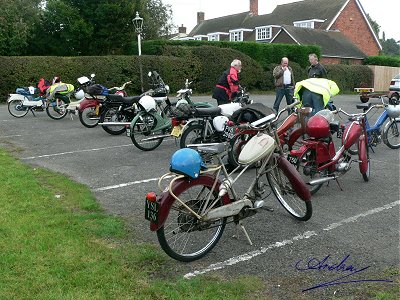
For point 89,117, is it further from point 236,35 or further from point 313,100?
point 236,35

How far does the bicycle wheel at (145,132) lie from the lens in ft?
29.5

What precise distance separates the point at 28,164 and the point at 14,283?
471 centimetres

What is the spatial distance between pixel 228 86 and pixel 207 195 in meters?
6.26

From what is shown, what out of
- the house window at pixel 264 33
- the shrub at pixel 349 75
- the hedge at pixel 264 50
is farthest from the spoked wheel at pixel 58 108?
the house window at pixel 264 33

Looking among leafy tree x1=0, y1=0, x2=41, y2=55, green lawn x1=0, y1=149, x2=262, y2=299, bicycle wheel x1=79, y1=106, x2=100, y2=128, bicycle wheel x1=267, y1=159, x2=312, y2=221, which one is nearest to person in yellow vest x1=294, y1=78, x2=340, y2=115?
bicycle wheel x1=267, y1=159, x2=312, y2=221

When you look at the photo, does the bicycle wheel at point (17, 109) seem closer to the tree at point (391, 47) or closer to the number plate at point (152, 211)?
the number plate at point (152, 211)

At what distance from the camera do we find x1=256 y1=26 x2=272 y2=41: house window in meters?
45.8

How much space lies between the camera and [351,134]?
6258 mm

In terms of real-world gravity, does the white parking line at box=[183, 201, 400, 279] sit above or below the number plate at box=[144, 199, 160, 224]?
below

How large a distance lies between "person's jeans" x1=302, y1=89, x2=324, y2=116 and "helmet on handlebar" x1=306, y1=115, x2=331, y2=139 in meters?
2.35

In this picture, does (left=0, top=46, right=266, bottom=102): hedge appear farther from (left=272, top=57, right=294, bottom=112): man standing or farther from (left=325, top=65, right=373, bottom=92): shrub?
(left=272, top=57, right=294, bottom=112): man standing

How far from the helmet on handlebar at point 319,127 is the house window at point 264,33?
41433 millimetres

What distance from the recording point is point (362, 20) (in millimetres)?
45062
